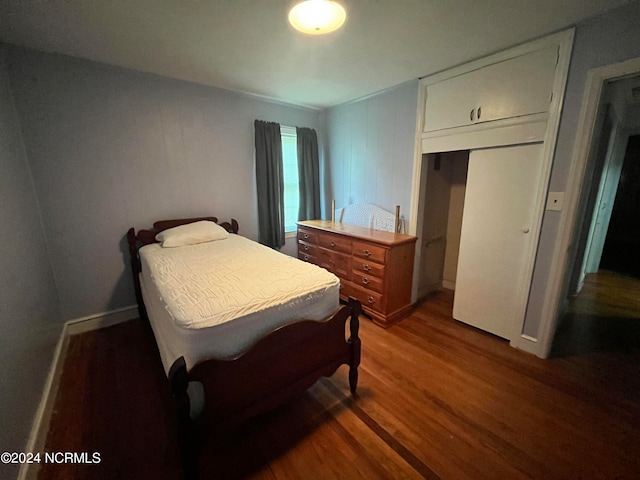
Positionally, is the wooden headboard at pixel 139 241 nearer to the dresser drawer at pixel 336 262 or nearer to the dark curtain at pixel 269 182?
the dark curtain at pixel 269 182

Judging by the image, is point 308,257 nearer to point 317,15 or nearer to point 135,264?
point 135,264

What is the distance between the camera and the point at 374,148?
10.1 feet

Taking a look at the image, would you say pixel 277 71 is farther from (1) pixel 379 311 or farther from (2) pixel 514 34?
(1) pixel 379 311

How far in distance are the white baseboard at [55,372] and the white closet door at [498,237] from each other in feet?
10.5

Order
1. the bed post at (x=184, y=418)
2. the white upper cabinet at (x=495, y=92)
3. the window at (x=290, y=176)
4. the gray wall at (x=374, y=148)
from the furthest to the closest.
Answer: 1. the window at (x=290, y=176)
2. the gray wall at (x=374, y=148)
3. the white upper cabinet at (x=495, y=92)
4. the bed post at (x=184, y=418)

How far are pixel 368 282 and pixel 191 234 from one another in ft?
6.12

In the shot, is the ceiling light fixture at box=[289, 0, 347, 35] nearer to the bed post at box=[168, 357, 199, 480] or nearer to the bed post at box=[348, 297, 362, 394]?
the bed post at box=[348, 297, 362, 394]

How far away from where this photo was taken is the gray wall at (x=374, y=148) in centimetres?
275

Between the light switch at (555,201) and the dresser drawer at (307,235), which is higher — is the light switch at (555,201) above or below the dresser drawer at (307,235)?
above

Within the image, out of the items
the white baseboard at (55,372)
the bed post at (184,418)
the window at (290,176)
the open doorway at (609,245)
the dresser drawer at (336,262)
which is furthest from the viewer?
the window at (290,176)

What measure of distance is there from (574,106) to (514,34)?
652mm

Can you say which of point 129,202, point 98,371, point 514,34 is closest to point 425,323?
point 514,34

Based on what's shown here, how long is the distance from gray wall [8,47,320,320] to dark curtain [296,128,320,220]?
79cm

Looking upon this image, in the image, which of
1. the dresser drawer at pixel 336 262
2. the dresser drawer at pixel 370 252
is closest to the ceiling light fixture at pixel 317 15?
the dresser drawer at pixel 370 252
